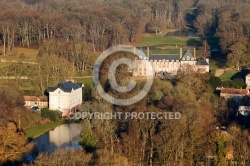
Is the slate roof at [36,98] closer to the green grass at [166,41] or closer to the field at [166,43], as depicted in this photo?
the field at [166,43]

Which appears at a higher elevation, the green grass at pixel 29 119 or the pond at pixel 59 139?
the green grass at pixel 29 119

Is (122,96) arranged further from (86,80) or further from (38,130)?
(86,80)

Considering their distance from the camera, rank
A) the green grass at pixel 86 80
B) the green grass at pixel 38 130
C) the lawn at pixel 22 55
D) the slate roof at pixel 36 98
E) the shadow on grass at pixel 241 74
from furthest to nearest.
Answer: the lawn at pixel 22 55, the shadow on grass at pixel 241 74, the green grass at pixel 86 80, the slate roof at pixel 36 98, the green grass at pixel 38 130

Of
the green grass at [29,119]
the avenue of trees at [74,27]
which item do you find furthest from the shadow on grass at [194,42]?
the green grass at [29,119]

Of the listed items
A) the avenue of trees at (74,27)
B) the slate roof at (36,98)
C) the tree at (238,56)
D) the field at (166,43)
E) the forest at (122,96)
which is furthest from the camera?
the field at (166,43)

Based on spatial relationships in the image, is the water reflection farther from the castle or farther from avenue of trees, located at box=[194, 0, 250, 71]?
avenue of trees, located at box=[194, 0, 250, 71]
